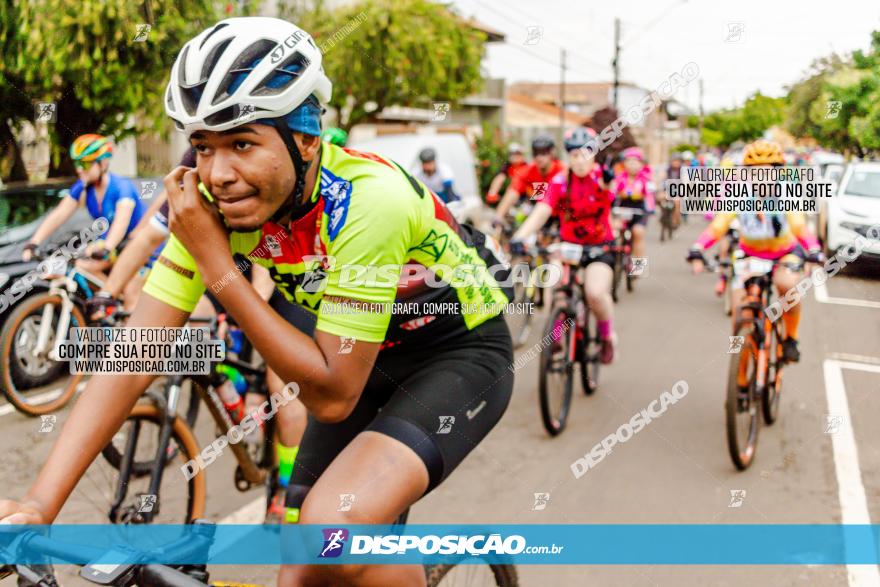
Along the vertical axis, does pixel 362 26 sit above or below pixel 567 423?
above

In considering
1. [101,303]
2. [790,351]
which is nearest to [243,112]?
[101,303]

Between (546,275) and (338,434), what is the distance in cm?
443

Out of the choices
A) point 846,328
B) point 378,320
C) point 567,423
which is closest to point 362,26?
point 846,328

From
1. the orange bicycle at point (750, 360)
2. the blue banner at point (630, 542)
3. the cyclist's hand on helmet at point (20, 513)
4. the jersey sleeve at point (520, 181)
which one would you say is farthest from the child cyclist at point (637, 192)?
→ the cyclist's hand on helmet at point (20, 513)

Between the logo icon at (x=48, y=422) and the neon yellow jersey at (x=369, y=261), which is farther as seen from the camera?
the logo icon at (x=48, y=422)

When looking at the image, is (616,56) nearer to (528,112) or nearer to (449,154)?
(449,154)

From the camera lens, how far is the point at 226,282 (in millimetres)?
1798

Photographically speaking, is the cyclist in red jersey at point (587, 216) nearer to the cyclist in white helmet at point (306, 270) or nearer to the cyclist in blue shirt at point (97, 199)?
the cyclist in blue shirt at point (97, 199)

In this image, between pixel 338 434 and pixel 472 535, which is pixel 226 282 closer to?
pixel 338 434

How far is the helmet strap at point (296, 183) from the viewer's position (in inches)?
74.9

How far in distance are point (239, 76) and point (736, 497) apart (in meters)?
4.03

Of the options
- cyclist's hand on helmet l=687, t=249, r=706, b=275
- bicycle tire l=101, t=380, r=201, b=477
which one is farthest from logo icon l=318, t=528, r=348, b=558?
cyclist's hand on helmet l=687, t=249, r=706, b=275

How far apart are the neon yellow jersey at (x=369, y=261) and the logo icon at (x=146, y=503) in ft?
4.04

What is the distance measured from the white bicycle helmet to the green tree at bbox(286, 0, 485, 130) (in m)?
17.4
